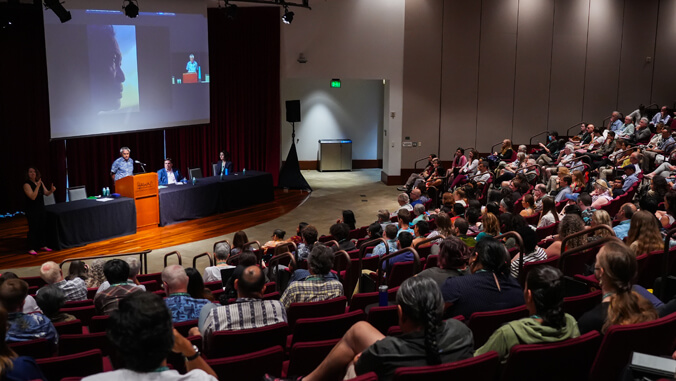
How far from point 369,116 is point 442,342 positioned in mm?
15738

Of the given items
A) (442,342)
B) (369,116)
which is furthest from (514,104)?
(442,342)

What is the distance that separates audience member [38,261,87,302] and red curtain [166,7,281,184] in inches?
353

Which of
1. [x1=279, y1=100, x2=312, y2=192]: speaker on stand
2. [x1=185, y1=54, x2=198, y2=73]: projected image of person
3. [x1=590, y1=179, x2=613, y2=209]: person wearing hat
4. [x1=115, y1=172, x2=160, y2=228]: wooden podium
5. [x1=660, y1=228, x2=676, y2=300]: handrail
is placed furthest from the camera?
[x1=279, y1=100, x2=312, y2=192]: speaker on stand

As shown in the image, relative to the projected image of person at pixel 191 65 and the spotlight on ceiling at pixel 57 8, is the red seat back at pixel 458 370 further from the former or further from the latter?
the projected image of person at pixel 191 65

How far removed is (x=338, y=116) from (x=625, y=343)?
15.3 m

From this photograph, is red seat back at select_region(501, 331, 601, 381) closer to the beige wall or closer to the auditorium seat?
the auditorium seat

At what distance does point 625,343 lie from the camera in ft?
9.22

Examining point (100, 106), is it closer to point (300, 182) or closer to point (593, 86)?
point (300, 182)

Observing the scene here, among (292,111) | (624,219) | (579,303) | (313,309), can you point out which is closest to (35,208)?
(292,111)

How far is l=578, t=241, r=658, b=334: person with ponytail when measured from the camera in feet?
9.68

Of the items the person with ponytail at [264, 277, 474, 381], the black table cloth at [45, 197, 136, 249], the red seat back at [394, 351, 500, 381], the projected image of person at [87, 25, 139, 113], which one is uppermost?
the projected image of person at [87, 25, 139, 113]

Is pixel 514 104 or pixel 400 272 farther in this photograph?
pixel 514 104

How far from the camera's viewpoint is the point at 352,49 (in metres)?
15.6

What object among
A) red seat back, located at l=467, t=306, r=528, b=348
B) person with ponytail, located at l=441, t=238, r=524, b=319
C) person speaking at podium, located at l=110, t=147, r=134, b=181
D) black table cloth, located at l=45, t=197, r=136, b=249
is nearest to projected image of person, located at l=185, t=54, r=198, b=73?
person speaking at podium, located at l=110, t=147, r=134, b=181
